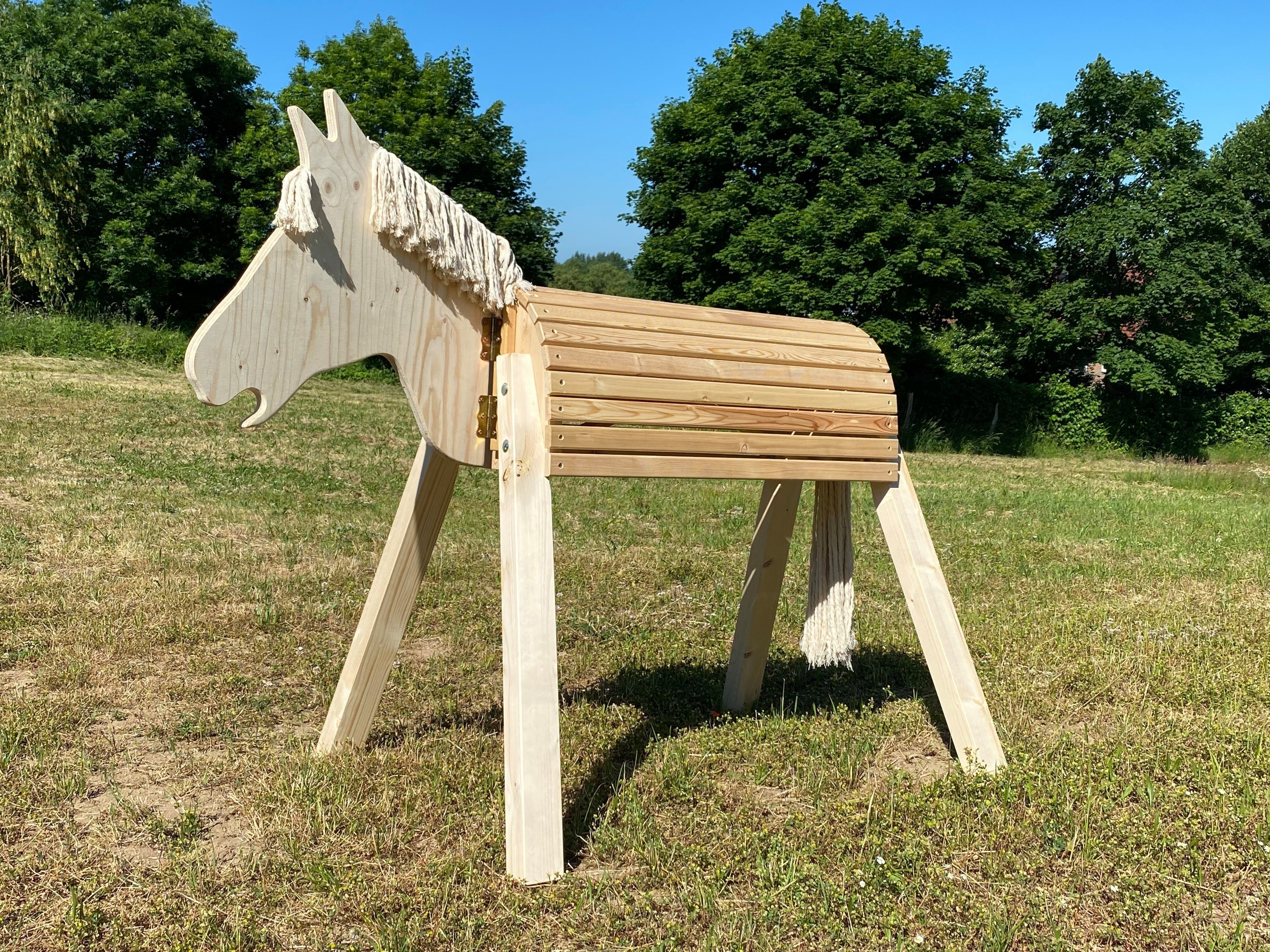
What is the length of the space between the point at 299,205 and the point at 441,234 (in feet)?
1.49

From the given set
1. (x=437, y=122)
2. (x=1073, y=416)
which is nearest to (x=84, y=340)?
(x=437, y=122)

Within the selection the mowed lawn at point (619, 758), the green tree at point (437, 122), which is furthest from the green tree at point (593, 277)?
the mowed lawn at point (619, 758)

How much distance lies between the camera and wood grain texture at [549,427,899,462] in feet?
10.0

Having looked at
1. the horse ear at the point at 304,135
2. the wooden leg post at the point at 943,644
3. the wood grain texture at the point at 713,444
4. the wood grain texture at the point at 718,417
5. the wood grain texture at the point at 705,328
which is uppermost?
the horse ear at the point at 304,135

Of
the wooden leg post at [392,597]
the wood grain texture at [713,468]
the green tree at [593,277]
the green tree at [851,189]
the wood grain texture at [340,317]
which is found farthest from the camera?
the green tree at [593,277]

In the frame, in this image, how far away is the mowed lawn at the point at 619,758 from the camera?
2854 mm

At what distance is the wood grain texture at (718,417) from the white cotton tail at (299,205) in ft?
2.93

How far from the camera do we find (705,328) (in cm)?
352

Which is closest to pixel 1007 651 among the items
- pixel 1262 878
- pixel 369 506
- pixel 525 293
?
pixel 1262 878

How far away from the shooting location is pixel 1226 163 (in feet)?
95.8

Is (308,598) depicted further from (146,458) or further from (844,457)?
(146,458)

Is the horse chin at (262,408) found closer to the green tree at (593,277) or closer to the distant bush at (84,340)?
the distant bush at (84,340)

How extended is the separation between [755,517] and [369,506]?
13.1 ft

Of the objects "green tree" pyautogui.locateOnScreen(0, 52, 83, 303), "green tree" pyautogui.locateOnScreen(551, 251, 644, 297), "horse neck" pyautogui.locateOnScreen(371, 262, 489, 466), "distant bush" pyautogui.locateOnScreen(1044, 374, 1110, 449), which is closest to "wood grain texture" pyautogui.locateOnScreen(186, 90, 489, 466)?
"horse neck" pyautogui.locateOnScreen(371, 262, 489, 466)
